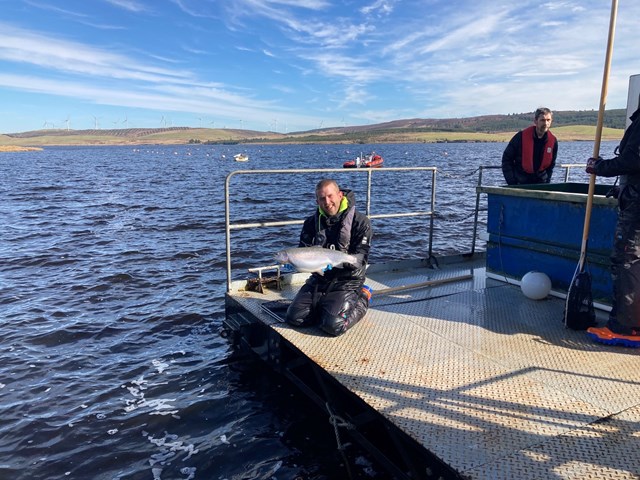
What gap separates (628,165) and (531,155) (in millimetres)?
2852

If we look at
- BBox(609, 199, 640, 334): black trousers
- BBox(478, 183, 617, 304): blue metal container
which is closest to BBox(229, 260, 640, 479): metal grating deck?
BBox(609, 199, 640, 334): black trousers

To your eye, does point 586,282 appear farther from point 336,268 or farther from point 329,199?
point 329,199

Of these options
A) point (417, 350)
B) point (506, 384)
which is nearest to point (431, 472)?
point (506, 384)

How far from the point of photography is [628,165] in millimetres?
4422

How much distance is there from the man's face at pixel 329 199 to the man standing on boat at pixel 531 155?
9.98 feet

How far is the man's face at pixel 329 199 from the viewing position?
534cm

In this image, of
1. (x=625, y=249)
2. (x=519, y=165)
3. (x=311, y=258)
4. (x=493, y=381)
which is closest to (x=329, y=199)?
(x=311, y=258)

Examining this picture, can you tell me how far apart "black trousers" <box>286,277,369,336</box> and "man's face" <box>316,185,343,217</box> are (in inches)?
34.6

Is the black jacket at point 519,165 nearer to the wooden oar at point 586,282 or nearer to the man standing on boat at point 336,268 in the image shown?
the wooden oar at point 586,282

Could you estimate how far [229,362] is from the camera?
6910 millimetres

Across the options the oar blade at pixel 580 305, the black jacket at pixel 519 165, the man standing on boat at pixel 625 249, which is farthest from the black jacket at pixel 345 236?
the black jacket at pixel 519 165

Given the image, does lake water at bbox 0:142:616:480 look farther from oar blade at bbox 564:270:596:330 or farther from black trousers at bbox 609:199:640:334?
black trousers at bbox 609:199:640:334

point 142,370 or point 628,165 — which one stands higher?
point 628,165

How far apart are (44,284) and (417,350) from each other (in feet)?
30.3
